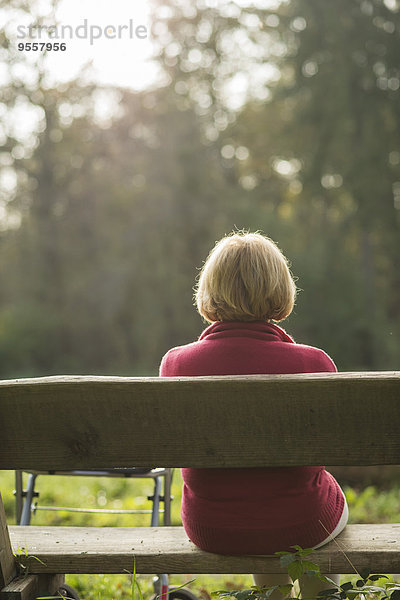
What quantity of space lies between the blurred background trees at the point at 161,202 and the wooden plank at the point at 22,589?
21.0 metres

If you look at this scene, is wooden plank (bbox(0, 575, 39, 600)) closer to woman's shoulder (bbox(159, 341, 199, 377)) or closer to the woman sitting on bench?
the woman sitting on bench

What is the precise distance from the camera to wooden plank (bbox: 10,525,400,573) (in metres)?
2.17

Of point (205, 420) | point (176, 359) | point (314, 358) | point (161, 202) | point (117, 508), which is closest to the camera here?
point (205, 420)

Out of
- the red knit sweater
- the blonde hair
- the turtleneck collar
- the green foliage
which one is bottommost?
the green foliage

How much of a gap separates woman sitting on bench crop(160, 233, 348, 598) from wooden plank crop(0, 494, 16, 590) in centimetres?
54

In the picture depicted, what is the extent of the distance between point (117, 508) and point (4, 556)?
14.7 feet

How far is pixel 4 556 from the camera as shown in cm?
215

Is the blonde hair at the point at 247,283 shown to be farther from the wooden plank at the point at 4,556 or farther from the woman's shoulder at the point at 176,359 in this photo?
the wooden plank at the point at 4,556

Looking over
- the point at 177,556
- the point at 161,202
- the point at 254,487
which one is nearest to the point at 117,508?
the point at 177,556

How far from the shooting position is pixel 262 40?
2484 cm

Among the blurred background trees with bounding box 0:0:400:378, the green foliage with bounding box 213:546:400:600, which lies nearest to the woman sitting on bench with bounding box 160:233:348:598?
the green foliage with bounding box 213:546:400:600

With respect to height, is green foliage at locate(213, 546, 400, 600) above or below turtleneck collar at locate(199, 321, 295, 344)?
below

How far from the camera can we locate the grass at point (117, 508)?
376cm

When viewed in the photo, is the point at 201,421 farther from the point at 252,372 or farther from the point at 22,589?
the point at 22,589
